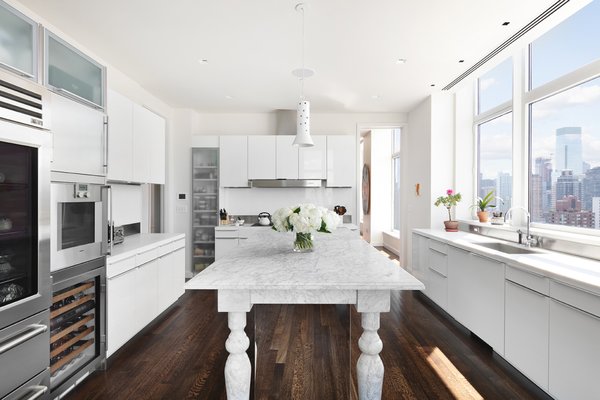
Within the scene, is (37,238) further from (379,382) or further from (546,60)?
(546,60)

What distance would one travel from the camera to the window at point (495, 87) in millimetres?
3495

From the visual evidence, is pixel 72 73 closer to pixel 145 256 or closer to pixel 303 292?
pixel 145 256

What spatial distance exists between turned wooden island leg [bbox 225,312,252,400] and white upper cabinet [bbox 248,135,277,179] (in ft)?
12.1

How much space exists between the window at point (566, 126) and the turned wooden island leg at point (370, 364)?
2202mm

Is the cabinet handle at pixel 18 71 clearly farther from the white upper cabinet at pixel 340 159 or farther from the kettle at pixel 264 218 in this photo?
the white upper cabinet at pixel 340 159

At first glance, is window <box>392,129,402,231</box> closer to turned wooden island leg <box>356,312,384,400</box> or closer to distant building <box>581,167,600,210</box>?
distant building <box>581,167,600,210</box>

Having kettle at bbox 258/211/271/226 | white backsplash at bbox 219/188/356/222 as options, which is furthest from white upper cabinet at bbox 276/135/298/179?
kettle at bbox 258/211/271/226

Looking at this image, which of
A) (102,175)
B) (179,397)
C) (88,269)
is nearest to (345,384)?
(179,397)

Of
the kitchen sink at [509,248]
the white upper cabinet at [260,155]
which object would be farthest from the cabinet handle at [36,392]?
the white upper cabinet at [260,155]

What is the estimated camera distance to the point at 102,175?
2.31 metres

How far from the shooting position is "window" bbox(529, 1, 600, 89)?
2.49 m

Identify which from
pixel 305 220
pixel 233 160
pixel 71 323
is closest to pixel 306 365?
pixel 305 220

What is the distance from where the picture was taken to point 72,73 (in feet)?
6.93

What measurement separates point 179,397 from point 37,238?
4.26ft
